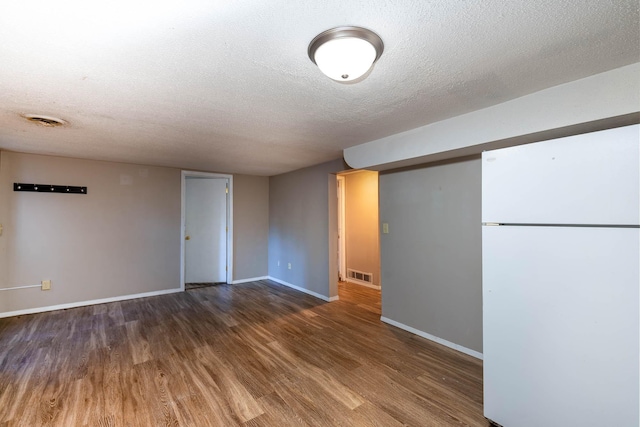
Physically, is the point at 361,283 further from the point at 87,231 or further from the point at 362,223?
the point at 87,231

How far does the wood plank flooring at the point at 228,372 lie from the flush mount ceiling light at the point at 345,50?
2140 mm

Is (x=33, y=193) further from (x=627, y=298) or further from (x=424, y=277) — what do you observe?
(x=627, y=298)

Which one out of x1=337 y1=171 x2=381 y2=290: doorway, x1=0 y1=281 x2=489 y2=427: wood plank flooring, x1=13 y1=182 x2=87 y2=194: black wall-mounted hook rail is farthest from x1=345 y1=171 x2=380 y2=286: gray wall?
x1=13 y1=182 x2=87 y2=194: black wall-mounted hook rail

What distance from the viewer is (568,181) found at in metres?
1.45

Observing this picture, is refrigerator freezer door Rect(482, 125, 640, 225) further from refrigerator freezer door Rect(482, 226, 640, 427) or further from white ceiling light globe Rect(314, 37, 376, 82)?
white ceiling light globe Rect(314, 37, 376, 82)

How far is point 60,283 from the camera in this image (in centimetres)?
393

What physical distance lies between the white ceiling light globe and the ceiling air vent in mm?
2527

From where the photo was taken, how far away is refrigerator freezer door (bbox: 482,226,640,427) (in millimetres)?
1289

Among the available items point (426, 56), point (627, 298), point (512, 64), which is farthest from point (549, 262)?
point (426, 56)

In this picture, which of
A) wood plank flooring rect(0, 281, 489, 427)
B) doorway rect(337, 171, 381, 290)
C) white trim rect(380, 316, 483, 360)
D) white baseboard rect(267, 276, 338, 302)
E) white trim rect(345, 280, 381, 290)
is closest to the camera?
wood plank flooring rect(0, 281, 489, 427)

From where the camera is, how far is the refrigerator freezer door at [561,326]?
129 cm

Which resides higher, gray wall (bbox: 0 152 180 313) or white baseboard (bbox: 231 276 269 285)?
gray wall (bbox: 0 152 180 313)

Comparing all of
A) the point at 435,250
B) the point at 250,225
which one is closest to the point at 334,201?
the point at 435,250

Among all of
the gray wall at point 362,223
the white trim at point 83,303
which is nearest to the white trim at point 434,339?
the gray wall at point 362,223
